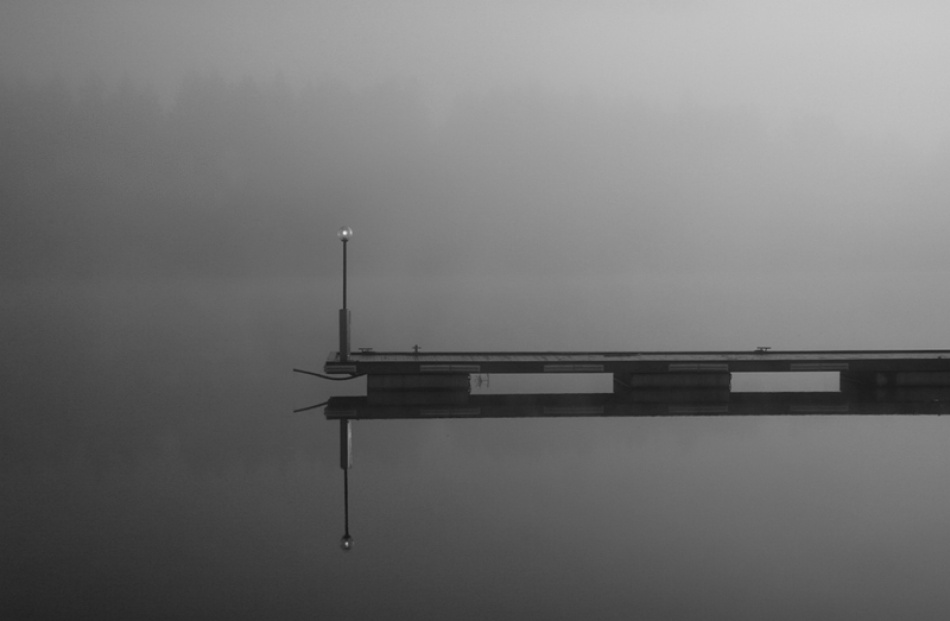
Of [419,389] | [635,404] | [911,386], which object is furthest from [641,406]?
[911,386]

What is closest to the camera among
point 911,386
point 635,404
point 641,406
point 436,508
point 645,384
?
point 436,508

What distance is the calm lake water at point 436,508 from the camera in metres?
4.91

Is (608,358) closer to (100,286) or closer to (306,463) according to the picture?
(306,463)

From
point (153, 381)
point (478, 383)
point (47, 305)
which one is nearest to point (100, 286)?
point (47, 305)

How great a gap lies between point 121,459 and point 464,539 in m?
3.51

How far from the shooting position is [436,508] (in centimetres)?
645

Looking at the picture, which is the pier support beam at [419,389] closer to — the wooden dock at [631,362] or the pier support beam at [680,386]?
the wooden dock at [631,362]

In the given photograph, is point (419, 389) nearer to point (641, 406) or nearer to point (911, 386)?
point (641, 406)

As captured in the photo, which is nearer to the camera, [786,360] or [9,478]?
[9,478]

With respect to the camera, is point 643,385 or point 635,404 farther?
point 643,385

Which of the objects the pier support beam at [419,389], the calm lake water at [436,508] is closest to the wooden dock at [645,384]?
the pier support beam at [419,389]

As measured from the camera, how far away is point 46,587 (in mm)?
4863

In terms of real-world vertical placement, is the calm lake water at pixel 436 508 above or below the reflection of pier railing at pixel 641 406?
below

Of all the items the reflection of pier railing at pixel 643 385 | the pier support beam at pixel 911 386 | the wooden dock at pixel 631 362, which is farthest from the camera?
the pier support beam at pixel 911 386
